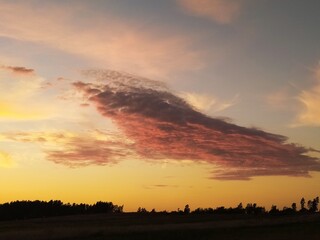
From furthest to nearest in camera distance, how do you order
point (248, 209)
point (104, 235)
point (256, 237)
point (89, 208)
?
point (89, 208)
point (248, 209)
point (104, 235)
point (256, 237)

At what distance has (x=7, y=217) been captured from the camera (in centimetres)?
16050

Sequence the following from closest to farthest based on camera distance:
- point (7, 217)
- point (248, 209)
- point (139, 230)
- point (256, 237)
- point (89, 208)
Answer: point (256, 237) → point (139, 230) → point (7, 217) → point (248, 209) → point (89, 208)

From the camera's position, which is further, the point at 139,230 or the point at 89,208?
the point at 89,208

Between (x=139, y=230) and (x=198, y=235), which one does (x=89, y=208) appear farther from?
(x=198, y=235)

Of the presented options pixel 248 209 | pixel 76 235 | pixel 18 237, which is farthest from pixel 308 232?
pixel 248 209

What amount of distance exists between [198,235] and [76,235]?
1786cm

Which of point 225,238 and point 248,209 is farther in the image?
point 248,209

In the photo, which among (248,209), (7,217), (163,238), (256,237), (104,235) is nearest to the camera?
(256,237)

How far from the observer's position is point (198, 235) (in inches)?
2377

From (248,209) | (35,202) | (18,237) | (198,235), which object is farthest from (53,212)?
(198,235)

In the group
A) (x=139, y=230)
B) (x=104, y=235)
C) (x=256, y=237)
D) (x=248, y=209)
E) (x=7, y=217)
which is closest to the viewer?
(x=256, y=237)

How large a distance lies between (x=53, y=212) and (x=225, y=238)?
437 ft

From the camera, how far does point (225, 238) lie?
54.2 m

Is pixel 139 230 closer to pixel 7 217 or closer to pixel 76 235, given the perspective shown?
pixel 76 235
